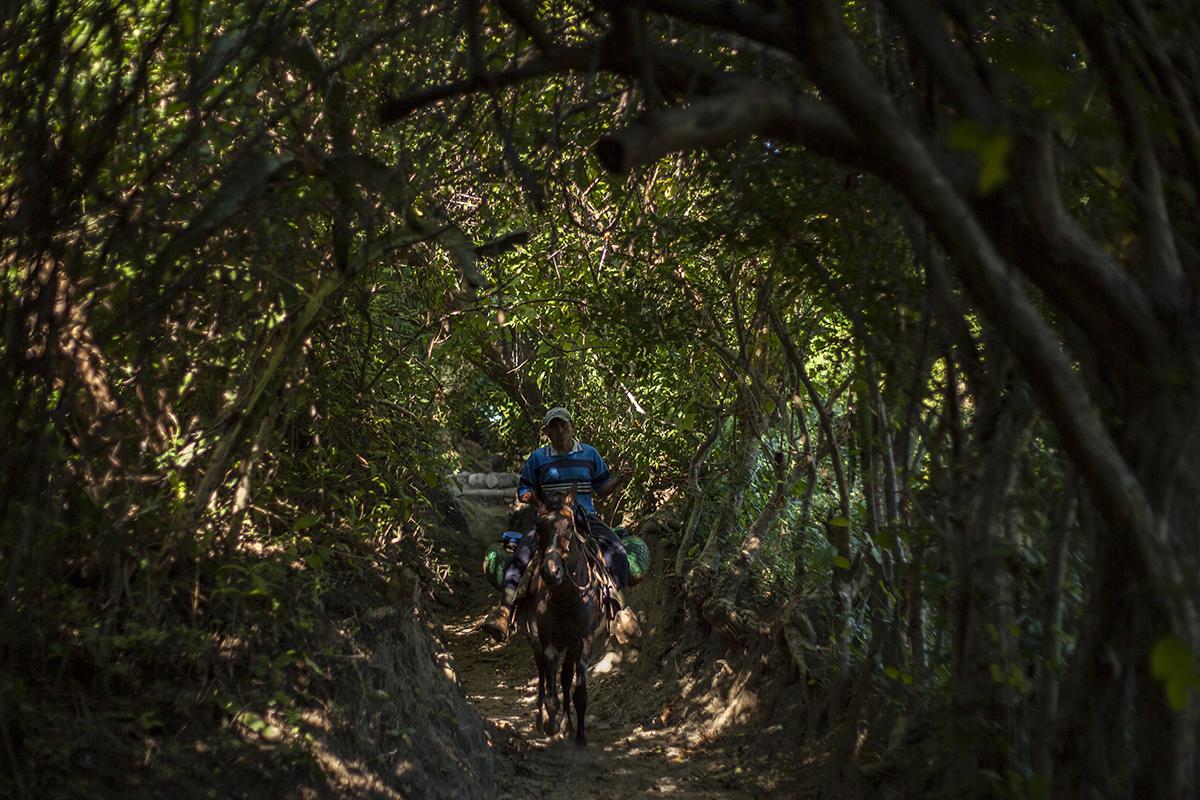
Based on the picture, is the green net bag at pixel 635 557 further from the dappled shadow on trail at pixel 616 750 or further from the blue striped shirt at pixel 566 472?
the dappled shadow on trail at pixel 616 750

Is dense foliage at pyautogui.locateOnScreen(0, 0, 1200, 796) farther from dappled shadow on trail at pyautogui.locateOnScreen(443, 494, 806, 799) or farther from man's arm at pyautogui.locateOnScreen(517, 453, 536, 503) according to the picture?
man's arm at pyautogui.locateOnScreen(517, 453, 536, 503)

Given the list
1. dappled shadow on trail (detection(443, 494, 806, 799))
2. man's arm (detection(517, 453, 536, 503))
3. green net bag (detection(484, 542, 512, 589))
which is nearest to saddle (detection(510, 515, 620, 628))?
man's arm (detection(517, 453, 536, 503))

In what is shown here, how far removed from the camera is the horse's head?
8758 millimetres

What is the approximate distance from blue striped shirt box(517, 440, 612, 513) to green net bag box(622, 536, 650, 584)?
0.62 meters

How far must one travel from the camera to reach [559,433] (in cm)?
Answer: 1002

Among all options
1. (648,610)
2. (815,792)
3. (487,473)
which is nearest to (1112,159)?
(815,792)

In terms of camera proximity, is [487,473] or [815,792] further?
[487,473]

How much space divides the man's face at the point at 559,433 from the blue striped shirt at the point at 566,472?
0.07 m

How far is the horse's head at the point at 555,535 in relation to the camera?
8.76 metres

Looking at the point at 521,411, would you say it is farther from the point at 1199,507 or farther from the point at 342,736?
the point at 1199,507

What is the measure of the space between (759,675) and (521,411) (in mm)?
7726

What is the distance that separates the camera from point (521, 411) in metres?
16.4

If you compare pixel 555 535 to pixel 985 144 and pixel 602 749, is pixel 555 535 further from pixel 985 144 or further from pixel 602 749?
pixel 985 144

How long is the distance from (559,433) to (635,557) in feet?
4.75
